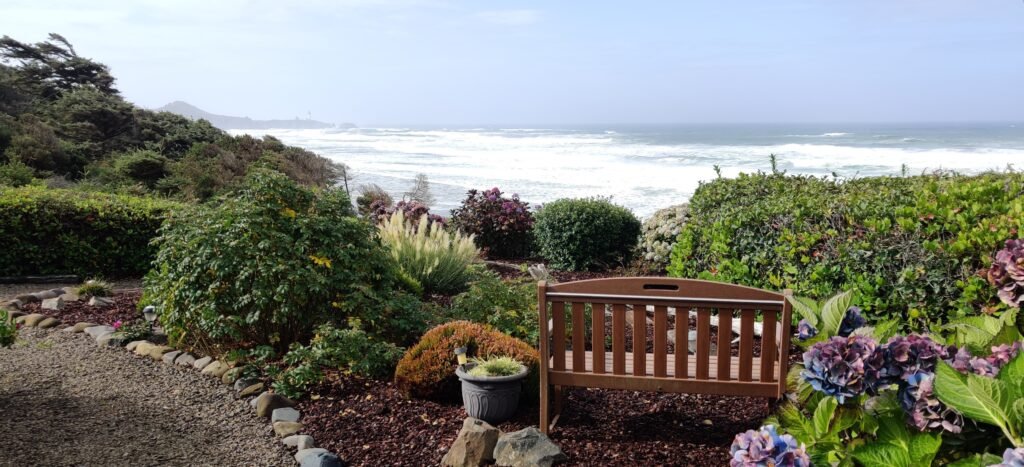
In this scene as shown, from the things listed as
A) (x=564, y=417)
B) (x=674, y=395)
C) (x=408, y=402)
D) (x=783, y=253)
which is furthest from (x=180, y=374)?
(x=783, y=253)

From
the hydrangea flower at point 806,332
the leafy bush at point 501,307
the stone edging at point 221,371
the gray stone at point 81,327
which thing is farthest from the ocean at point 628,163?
the hydrangea flower at point 806,332

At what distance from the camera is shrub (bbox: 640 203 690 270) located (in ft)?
27.8

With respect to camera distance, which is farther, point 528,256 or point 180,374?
point 528,256

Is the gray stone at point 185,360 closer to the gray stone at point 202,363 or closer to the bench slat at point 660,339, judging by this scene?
the gray stone at point 202,363

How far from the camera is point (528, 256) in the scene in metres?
10.8

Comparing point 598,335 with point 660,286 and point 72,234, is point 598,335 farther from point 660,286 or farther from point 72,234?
point 72,234

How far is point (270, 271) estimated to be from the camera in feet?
15.8

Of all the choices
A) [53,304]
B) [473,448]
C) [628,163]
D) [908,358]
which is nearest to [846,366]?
[908,358]

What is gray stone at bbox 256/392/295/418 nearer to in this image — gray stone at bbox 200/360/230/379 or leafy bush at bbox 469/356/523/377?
gray stone at bbox 200/360/230/379

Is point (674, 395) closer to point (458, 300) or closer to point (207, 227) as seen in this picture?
point (458, 300)

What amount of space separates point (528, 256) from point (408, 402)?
6533 millimetres

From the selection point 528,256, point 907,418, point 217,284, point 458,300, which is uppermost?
point 907,418

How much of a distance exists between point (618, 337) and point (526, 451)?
2.28 feet

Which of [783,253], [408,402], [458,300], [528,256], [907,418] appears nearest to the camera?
[907,418]
